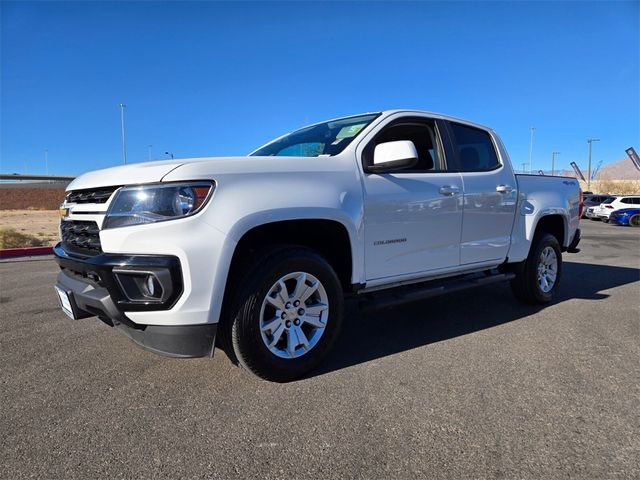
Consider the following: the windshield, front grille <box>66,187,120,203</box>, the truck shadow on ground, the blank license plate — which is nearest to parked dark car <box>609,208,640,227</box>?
the truck shadow on ground

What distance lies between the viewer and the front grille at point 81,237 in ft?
9.02

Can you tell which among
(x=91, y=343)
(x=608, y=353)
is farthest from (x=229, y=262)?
(x=608, y=353)

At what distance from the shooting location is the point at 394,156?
3.12 meters

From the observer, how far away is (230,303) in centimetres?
269

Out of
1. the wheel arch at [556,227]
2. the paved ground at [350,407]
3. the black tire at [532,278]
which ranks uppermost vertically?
the wheel arch at [556,227]

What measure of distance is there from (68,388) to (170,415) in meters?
0.87

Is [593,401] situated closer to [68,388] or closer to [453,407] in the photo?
[453,407]

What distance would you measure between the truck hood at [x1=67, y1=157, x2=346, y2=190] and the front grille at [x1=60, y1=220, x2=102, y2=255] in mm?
265

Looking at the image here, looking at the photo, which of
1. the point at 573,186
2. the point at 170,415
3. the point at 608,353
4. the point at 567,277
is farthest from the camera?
the point at 567,277

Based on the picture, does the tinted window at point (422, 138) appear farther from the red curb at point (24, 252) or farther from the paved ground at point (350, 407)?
the red curb at point (24, 252)

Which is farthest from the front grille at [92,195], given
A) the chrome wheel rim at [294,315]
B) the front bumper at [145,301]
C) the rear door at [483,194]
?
the rear door at [483,194]

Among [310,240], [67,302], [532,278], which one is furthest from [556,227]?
[67,302]

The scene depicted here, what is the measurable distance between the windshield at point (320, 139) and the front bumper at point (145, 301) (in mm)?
1582

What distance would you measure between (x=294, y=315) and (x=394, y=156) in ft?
4.42
